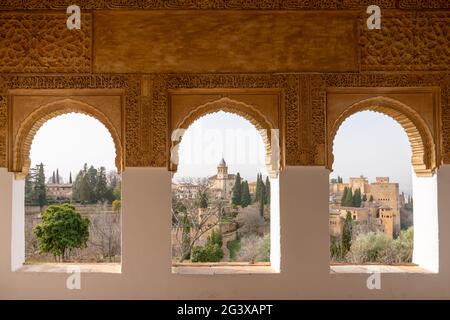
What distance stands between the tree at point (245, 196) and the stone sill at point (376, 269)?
4.05 feet

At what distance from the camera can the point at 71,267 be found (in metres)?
4.75

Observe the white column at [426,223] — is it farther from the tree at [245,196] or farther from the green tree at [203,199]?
the green tree at [203,199]

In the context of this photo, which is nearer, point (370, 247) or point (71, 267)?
point (71, 267)

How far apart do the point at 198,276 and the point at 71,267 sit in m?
1.46

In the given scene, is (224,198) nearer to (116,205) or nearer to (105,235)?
(116,205)

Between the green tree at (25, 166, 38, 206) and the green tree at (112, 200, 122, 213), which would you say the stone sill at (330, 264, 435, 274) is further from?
the green tree at (25, 166, 38, 206)

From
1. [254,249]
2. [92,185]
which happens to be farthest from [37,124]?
[254,249]

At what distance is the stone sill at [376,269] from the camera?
15.2ft

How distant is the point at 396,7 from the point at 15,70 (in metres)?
4.32

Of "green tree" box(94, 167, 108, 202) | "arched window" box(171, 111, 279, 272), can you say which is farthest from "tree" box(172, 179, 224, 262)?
"green tree" box(94, 167, 108, 202)

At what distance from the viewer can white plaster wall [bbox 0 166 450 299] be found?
455 centimetres

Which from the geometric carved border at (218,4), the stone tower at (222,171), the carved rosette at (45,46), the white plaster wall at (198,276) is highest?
the geometric carved border at (218,4)

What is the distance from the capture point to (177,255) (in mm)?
5012

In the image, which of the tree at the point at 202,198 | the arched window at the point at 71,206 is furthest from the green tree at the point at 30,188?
the tree at the point at 202,198
